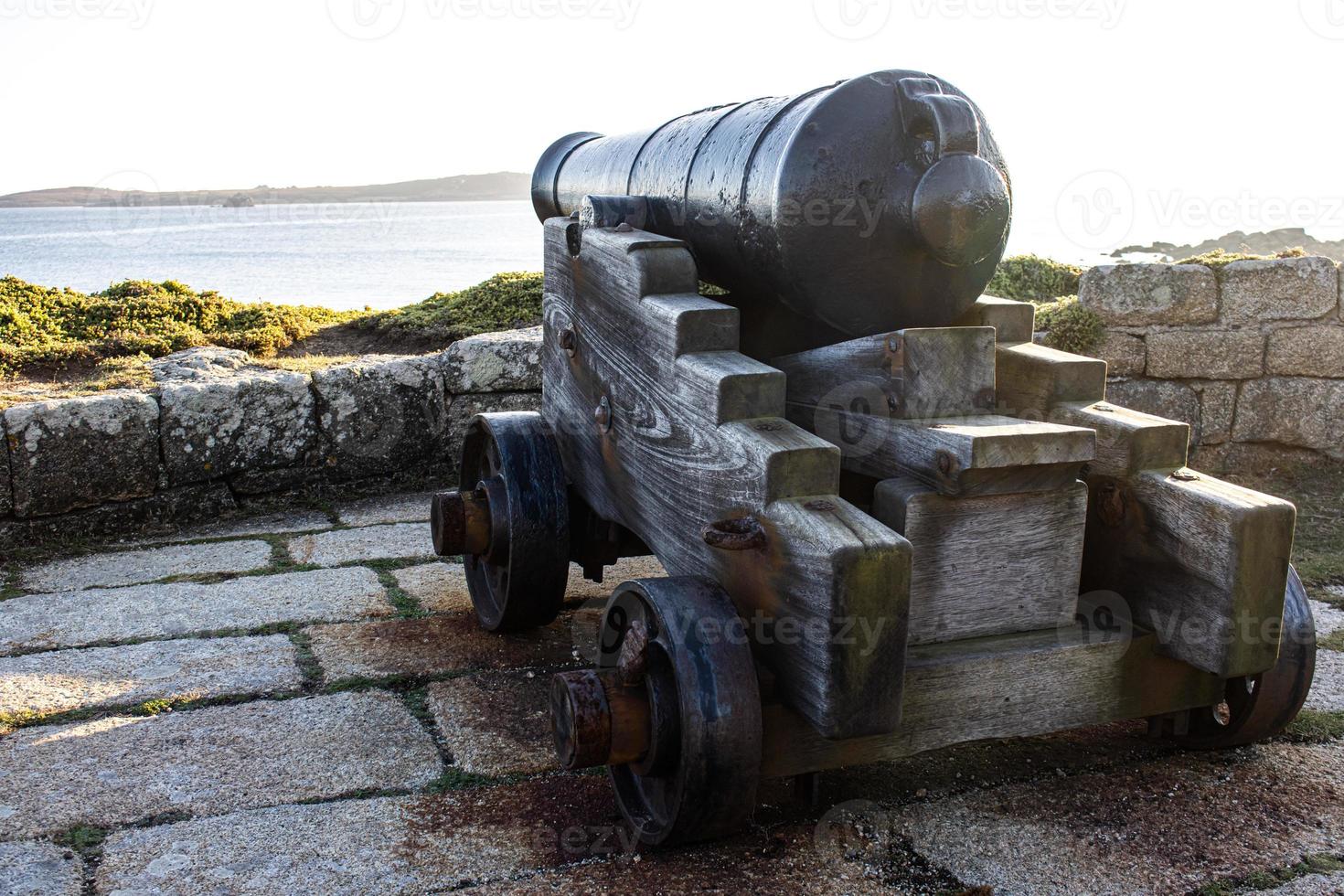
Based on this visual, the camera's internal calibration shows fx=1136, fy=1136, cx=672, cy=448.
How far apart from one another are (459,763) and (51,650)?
1.44 m

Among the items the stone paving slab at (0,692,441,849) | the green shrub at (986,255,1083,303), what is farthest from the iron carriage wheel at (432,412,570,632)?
the green shrub at (986,255,1083,303)

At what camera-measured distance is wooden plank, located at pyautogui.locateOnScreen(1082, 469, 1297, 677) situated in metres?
2.22

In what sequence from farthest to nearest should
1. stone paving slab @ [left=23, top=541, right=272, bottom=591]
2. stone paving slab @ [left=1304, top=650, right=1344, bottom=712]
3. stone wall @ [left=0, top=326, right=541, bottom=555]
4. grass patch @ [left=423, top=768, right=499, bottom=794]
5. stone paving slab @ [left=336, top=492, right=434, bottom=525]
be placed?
stone paving slab @ [left=336, top=492, right=434, bottom=525]
stone wall @ [left=0, top=326, right=541, bottom=555]
stone paving slab @ [left=23, top=541, right=272, bottom=591]
stone paving slab @ [left=1304, top=650, right=1344, bottom=712]
grass patch @ [left=423, top=768, right=499, bottom=794]

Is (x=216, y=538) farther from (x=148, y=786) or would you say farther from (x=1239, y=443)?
(x=1239, y=443)

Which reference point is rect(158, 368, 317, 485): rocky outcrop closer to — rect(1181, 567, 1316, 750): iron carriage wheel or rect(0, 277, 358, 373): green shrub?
rect(0, 277, 358, 373): green shrub

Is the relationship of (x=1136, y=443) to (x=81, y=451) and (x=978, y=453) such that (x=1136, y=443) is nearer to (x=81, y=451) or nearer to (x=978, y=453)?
(x=978, y=453)

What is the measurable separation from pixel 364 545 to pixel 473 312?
251 centimetres

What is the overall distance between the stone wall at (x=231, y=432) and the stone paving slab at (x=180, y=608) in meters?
0.75

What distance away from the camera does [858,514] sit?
6.81 ft

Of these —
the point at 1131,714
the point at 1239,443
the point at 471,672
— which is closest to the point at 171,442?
the point at 471,672

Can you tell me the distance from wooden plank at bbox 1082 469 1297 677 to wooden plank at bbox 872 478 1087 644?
0.15 m

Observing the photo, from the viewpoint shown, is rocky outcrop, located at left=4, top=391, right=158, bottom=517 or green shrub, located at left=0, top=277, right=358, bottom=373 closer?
rocky outcrop, located at left=4, top=391, right=158, bottom=517

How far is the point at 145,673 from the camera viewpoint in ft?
10.0

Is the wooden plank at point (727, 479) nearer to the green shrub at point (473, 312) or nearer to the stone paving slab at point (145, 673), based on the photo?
the stone paving slab at point (145, 673)
